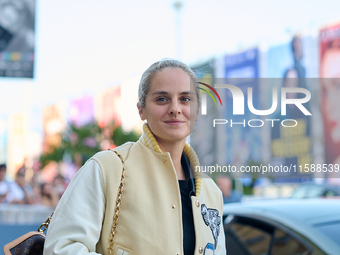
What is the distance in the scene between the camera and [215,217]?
1877 millimetres

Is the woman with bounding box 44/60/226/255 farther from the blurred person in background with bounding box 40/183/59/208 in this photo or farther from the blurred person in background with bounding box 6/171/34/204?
the blurred person in background with bounding box 6/171/34/204

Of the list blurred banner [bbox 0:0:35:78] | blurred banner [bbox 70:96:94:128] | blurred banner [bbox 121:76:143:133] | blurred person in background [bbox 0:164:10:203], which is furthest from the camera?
blurred banner [bbox 70:96:94:128]

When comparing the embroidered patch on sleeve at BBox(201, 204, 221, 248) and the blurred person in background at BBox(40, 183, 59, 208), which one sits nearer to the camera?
the embroidered patch on sleeve at BBox(201, 204, 221, 248)

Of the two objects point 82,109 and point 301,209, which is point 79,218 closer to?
point 301,209

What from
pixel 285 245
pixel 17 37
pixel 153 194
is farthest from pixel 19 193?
pixel 153 194

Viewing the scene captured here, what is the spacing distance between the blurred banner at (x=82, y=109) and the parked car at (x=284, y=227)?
69.2m

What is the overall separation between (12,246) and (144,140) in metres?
0.61

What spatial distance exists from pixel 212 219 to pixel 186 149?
32 centimetres

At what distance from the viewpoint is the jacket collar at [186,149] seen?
179cm

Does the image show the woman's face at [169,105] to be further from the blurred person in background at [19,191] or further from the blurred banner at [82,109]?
the blurred banner at [82,109]

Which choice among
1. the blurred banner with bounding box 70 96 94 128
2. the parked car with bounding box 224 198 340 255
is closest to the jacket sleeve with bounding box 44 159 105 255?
the parked car with bounding box 224 198 340 255

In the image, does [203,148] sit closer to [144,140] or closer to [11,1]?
[144,140]

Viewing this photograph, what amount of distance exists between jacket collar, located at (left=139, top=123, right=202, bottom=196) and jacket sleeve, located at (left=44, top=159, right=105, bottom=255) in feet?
0.86

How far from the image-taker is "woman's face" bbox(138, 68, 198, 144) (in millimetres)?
1768
